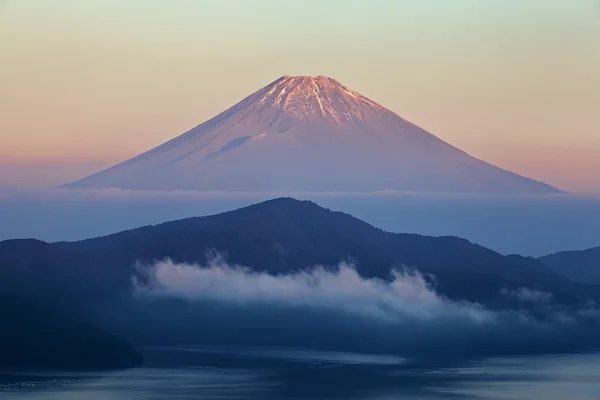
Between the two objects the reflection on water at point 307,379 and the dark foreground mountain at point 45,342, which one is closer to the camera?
Result: the reflection on water at point 307,379

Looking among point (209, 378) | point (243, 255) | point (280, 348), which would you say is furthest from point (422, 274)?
point (209, 378)

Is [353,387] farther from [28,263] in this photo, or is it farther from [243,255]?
[243,255]

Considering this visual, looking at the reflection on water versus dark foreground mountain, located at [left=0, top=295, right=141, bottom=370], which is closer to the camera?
the reflection on water

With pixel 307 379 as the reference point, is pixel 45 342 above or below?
above

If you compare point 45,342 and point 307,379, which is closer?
point 45,342
